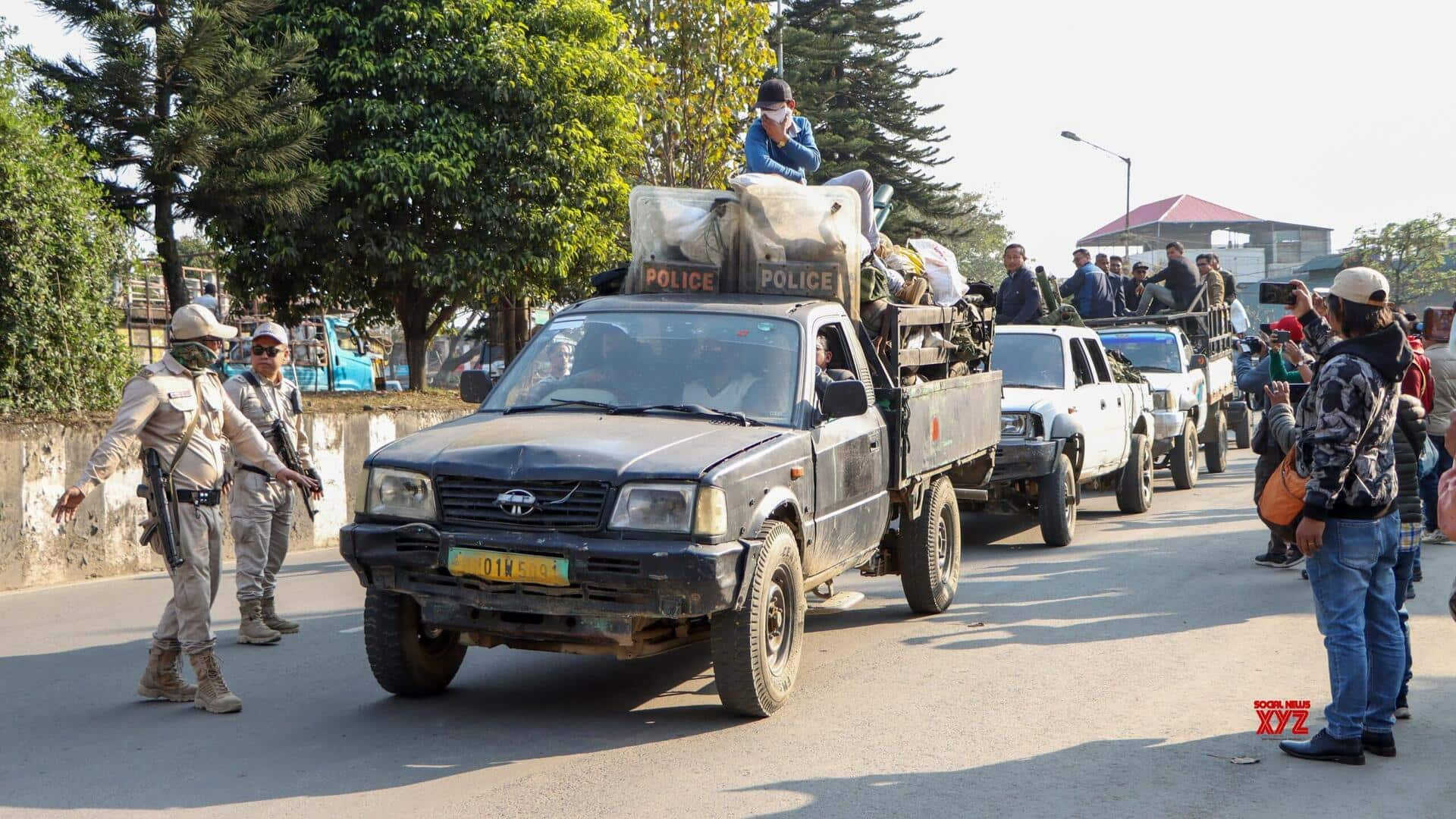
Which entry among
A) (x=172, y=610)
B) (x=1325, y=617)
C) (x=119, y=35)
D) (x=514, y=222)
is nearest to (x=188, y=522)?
(x=172, y=610)

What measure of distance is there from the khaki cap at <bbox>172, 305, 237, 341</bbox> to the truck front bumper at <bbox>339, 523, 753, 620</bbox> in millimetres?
1332

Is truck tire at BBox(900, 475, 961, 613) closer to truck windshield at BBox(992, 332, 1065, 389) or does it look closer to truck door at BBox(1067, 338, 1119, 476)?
truck door at BBox(1067, 338, 1119, 476)

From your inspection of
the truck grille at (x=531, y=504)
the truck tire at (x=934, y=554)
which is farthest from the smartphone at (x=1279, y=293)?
the truck grille at (x=531, y=504)

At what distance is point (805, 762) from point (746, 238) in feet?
11.2

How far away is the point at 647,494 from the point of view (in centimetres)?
560

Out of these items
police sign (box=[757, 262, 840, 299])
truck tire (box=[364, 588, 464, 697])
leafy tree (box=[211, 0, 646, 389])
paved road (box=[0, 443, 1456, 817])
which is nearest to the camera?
paved road (box=[0, 443, 1456, 817])

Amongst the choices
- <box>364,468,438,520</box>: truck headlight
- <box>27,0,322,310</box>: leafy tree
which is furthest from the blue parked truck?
<box>364,468,438,520</box>: truck headlight

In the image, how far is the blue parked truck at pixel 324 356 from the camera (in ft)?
70.7

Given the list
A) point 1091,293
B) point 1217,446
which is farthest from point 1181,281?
point 1217,446

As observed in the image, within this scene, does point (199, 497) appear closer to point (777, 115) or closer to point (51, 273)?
point (777, 115)

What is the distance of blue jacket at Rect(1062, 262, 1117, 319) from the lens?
19969mm

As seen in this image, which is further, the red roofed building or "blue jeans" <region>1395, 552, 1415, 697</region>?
the red roofed building

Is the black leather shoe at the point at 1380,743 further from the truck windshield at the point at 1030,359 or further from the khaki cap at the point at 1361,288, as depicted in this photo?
the truck windshield at the point at 1030,359

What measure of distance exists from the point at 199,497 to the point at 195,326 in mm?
802
